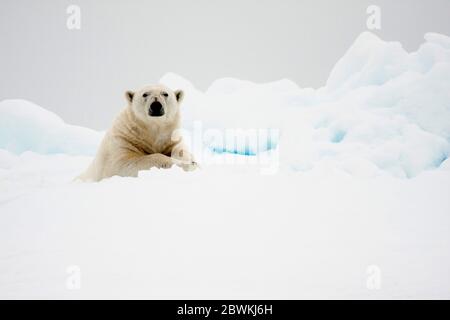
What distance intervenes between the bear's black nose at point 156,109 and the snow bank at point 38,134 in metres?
5.12

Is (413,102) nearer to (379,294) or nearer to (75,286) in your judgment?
(379,294)

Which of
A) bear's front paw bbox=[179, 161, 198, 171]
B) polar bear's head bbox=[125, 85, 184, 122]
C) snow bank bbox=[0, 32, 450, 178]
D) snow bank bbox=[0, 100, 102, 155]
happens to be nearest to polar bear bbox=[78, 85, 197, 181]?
polar bear's head bbox=[125, 85, 184, 122]

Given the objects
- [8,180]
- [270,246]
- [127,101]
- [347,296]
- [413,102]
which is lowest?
[347,296]

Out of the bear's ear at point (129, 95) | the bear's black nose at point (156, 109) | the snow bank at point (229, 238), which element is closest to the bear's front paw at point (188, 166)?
the bear's black nose at point (156, 109)

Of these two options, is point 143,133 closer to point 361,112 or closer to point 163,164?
point 163,164

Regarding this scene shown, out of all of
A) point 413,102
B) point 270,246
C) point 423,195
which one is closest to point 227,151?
point 413,102

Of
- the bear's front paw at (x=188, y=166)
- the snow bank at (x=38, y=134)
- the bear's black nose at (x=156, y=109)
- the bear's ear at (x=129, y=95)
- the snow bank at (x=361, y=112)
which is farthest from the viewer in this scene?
the snow bank at (x=38, y=134)

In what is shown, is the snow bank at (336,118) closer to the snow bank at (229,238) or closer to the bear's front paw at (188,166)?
the bear's front paw at (188,166)

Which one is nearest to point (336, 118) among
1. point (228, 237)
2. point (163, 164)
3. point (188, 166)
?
point (188, 166)

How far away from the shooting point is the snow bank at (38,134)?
9305mm

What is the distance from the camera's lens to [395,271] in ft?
6.86

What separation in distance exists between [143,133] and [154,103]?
0.42 meters

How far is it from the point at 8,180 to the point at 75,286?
4238 millimetres

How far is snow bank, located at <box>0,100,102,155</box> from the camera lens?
9305 mm
